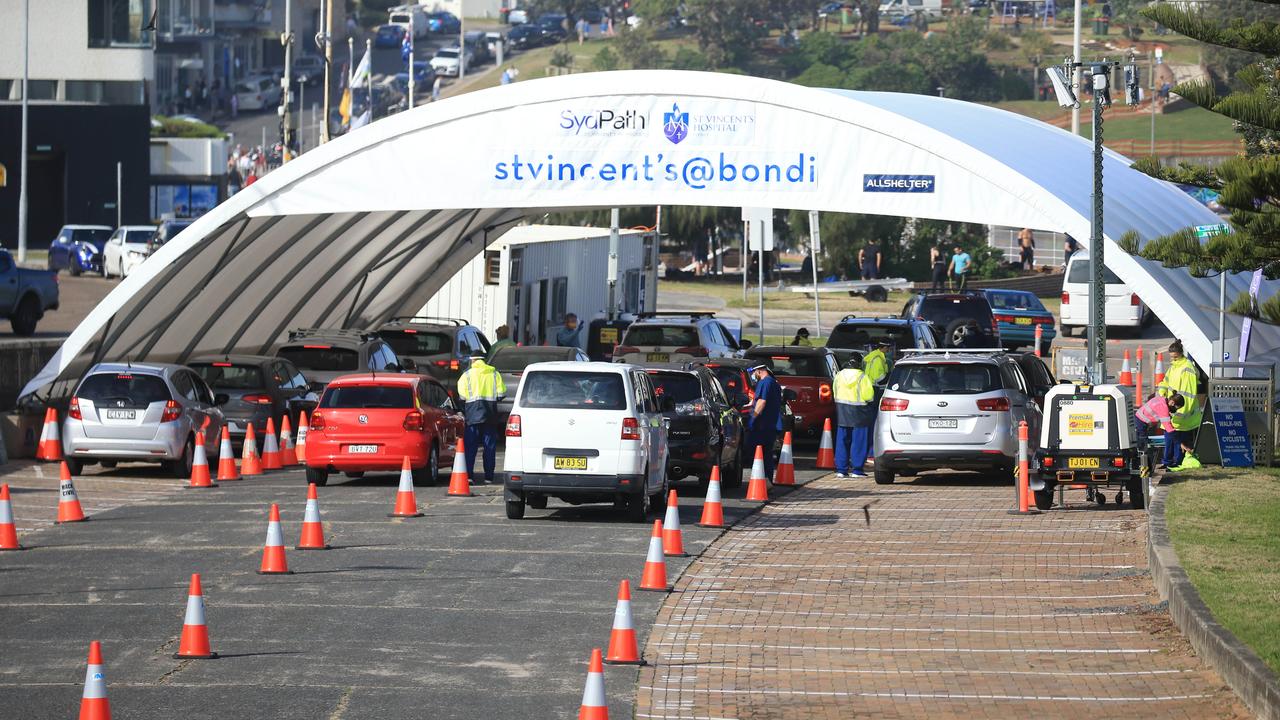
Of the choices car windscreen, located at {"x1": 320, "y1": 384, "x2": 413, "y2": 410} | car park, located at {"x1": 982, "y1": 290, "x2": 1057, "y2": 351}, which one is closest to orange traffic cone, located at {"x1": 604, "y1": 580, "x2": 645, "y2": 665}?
car windscreen, located at {"x1": 320, "y1": 384, "x2": 413, "y2": 410}

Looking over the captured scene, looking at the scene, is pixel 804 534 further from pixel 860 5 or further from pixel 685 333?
pixel 860 5

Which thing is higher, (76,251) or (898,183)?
(898,183)

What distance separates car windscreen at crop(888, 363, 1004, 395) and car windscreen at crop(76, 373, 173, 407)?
30.9 feet

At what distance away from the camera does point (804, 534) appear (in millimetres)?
19016

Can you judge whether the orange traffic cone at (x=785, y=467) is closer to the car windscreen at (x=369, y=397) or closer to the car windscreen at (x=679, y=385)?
the car windscreen at (x=679, y=385)

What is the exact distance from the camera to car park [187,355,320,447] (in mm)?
26766

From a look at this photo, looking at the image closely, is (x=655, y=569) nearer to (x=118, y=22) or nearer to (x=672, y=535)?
(x=672, y=535)

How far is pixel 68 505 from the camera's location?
19547 millimetres

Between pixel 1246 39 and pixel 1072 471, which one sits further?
pixel 1072 471

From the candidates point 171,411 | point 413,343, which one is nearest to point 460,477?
point 171,411

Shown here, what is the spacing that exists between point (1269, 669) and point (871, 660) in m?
2.85

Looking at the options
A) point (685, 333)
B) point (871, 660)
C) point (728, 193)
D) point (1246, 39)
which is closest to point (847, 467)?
point (728, 193)

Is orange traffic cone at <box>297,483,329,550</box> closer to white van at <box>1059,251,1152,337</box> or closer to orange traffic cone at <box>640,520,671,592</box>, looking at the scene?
orange traffic cone at <box>640,520,671,592</box>

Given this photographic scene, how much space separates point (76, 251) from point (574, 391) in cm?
4375
